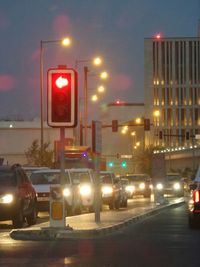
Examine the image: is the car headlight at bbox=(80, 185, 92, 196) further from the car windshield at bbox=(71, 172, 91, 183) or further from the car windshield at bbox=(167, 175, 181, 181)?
the car windshield at bbox=(167, 175, 181, 181)

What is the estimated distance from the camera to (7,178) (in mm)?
23875

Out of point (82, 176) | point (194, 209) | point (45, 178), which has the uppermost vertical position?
point (82, 176)

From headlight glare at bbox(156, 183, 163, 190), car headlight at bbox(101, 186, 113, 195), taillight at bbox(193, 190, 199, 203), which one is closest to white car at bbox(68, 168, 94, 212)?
car headlight at bbox(101, 186, 113, 195)

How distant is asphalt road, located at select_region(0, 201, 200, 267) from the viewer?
44.6ft

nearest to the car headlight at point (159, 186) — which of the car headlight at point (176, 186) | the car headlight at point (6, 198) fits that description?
the car headlight at point (6, 198)

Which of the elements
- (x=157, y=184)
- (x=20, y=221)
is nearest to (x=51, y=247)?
(x=20, y=221)

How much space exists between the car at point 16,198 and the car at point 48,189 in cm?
486

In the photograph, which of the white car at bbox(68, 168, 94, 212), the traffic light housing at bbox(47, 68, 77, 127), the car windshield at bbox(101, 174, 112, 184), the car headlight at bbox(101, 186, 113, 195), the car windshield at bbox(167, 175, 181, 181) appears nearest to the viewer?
the traffic light housing at bbox(47, 68, 77, 127)

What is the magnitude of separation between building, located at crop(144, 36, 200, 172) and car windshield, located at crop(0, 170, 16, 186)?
415ft

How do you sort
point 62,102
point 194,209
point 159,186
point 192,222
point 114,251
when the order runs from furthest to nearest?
point 159,186 < point 192,222 < point 194,209 < point 62,102 < point 114,251

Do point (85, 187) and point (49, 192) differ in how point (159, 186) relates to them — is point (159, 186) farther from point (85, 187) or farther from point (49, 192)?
point (49, 192)

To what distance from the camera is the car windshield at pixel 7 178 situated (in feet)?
77.5

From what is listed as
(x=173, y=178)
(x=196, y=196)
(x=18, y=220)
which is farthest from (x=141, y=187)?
(x=196, y=196)

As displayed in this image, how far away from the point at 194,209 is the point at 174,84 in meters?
132
